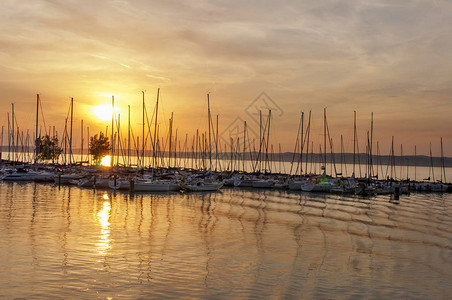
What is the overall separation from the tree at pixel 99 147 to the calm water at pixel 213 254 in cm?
9244

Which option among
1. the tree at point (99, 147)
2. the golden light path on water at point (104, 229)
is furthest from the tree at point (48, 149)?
the golden light path on water at point (104, 229)

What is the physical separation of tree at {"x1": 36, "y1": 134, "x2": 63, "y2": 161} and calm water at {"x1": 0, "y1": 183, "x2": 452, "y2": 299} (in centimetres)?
8631

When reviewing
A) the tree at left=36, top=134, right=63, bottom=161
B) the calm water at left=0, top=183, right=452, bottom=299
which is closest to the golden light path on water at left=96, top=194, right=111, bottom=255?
the calm water at left=0, top=183, right=452, bottom=299

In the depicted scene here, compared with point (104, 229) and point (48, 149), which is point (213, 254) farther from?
point (48, 149)

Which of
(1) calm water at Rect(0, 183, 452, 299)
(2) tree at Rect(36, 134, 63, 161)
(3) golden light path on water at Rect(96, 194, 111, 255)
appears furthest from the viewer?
(2) tree at Rect(36, 134, 63, 161)

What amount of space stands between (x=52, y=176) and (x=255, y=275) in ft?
196

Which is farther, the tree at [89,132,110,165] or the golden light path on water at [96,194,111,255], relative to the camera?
the tree at [89,132,110,165]

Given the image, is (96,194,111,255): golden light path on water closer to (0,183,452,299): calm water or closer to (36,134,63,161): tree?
(0,183,452,299): calm water

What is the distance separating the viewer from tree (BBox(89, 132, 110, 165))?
12825cm

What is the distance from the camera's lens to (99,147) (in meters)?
129

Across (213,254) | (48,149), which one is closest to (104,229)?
(213,254)

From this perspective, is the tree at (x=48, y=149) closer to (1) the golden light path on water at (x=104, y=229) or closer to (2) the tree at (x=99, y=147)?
(2) the tree at (x=99, y=147)

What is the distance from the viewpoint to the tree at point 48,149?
388 feet

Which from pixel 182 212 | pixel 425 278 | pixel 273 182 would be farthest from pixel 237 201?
pixel 425 278
